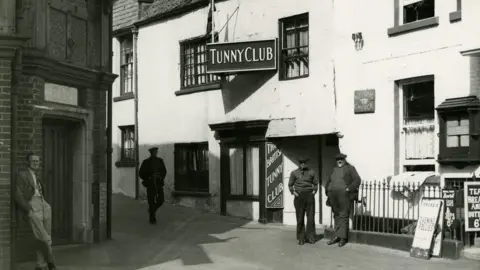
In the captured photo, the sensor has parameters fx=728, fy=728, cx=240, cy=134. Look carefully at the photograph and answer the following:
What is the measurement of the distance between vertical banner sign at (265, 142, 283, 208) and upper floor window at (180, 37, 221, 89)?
3080 millimetres

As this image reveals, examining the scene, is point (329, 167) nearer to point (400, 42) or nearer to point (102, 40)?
point (400, 42)

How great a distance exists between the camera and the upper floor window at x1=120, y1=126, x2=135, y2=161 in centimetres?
2377

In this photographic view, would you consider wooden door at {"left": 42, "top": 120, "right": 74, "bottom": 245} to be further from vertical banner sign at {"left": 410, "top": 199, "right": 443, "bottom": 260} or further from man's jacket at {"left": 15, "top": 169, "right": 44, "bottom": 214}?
vertical banner sign at {"left": 410, "top": 199, "right": 443, "bottom": 260}

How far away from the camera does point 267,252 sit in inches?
534

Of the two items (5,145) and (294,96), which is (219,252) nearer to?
(5,145)

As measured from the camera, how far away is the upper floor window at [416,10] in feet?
47.4

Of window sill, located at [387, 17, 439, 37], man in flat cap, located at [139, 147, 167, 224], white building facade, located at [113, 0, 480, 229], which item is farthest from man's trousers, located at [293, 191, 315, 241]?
man in flat cap, located at [139, 147, 167, 224]

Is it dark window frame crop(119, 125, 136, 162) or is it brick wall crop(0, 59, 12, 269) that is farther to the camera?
dark window frame crop(119, 125, 136, 162)

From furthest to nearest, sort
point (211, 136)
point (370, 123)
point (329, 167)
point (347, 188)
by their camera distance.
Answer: point (211, 136) < point (329, 167) < point (370, 123) < point (347, 188)

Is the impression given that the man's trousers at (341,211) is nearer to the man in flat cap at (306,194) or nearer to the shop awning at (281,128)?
the man in flat cap at (306,194)

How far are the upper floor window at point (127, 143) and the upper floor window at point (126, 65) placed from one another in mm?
1230

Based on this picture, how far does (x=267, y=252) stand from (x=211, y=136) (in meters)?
7.50

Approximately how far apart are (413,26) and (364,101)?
2.01 metres

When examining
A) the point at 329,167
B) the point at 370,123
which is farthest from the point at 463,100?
the point at 329,167
